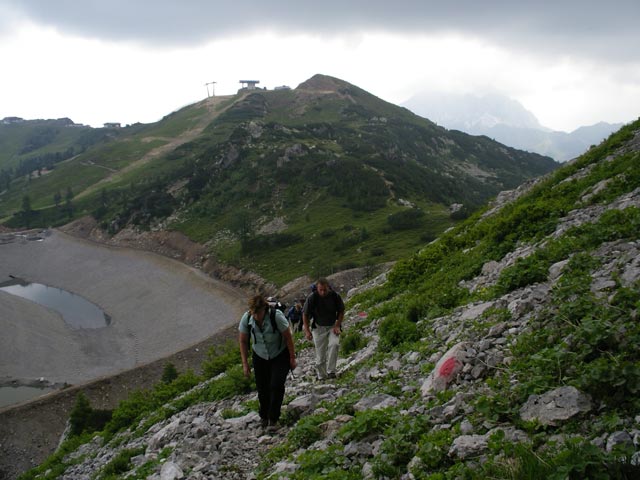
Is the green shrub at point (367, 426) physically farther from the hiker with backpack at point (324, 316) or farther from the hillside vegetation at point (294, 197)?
the hillside vegetation at point (294, 197)

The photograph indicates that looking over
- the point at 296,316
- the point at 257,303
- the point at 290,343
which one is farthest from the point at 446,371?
the point at 296,316

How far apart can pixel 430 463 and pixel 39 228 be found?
6376 inches

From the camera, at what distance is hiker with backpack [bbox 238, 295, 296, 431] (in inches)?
341

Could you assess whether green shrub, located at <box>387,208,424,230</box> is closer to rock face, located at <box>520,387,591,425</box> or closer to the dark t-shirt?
the dark t-shirt

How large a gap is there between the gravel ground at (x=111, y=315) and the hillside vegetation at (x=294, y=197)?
9.85 meters

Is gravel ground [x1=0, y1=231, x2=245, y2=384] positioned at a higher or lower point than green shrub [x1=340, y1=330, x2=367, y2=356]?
lower

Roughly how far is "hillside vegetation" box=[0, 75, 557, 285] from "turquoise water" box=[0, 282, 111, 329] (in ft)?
78.5

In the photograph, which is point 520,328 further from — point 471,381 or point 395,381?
point 395,381

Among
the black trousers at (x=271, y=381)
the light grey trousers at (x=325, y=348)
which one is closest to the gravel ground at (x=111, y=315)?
the light grey trousers at (x=325, y=348)

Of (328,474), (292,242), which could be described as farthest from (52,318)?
(328,474)

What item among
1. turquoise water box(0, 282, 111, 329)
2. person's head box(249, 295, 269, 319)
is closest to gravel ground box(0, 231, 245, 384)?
turquoise water box(0, 282, 111, 329)

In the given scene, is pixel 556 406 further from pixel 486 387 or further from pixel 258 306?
pixel 258 306

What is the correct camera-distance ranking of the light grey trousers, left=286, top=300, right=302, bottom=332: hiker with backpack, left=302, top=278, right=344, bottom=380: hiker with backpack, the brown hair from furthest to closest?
left=286, top=300, right=302, bottom=332: hiker with backpack
the light grey trousers
left=302, top=278, right=344, bottom=380: hiker with backpack
the brown hair

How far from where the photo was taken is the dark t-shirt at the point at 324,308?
1109cm
